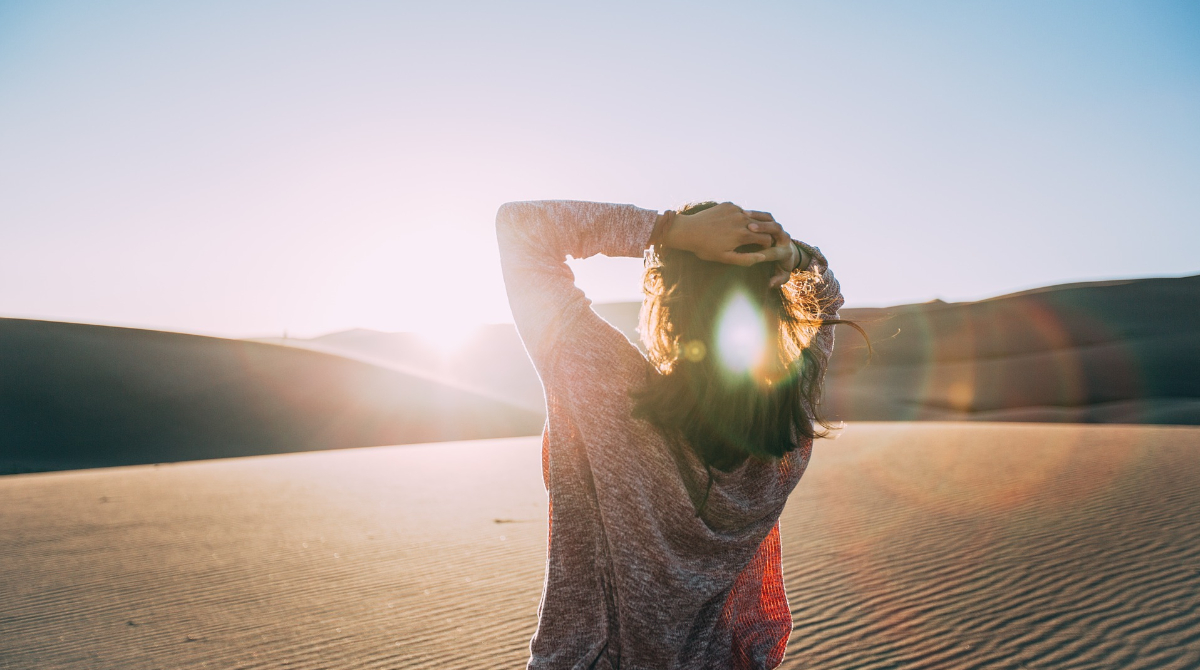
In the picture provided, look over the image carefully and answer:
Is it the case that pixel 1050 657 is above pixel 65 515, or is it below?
above

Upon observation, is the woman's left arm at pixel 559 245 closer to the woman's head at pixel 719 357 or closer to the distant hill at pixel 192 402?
the woman's head at pixel 719 357

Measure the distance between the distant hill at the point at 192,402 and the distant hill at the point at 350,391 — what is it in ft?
0.21

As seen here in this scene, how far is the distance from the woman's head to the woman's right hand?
0.04 metres

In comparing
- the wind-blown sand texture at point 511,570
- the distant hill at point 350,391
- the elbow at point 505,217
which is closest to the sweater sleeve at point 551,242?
the elbow at point 505,217

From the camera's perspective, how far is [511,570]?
6094mm

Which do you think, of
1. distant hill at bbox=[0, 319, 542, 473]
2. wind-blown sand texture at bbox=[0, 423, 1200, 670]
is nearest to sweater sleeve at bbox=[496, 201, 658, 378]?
wind-blown sand texture at bbox=[0, 423, 1200, 670]

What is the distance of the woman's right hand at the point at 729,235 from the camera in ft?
3.66

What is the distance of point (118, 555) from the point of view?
6.75 meters

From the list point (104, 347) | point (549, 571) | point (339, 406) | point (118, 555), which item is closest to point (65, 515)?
point (118, 555)

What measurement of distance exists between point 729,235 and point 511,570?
220 inches

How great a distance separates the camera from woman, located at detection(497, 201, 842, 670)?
1153mm

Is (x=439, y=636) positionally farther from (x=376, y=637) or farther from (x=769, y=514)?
(x=769, y=514)

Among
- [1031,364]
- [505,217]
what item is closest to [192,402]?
[505,217]

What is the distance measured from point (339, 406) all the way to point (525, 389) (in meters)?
16.0
